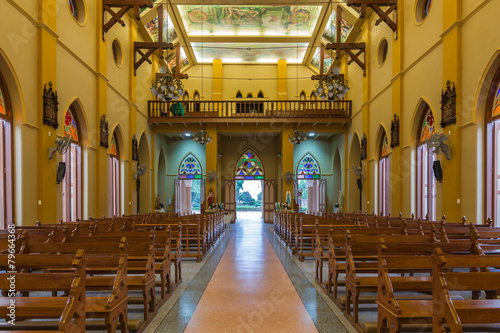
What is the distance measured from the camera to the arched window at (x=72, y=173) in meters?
11.3

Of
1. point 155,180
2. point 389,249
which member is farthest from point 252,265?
point 155,180

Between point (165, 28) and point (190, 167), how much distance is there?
8401 mm

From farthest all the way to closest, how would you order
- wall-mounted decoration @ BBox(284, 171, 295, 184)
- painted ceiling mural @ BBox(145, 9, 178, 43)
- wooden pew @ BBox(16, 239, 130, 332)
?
wall-mounted decoration @ BBox(284, 171, 295, 184) → painted ceiling mural @ BBox(145, 9, 178, 43) → wooden pew @ BBox(16, 239, 130, 332)

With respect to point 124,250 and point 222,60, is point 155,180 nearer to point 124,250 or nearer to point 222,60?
point 222,60

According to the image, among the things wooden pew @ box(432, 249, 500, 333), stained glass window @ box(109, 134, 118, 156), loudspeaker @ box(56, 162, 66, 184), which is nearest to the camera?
wooden pew @ box(432, 249, 500, 333)

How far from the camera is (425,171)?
11.8 metres

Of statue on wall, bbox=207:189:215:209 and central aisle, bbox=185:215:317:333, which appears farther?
statue on wall, bbox=207:189:215:209

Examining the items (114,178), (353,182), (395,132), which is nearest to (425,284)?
(395,132)

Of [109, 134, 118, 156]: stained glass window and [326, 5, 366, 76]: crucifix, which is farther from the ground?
[326, 5, 366, 76]: crucifix

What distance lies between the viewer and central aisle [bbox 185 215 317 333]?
443 centimetres

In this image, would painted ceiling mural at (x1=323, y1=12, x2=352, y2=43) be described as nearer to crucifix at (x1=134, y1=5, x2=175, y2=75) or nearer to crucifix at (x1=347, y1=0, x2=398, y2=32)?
crucifix at (x1=347, y1=0, x2=398, y2=32)

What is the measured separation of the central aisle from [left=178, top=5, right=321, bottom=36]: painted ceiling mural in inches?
520

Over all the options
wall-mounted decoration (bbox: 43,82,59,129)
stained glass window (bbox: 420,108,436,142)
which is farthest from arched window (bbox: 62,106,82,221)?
stained glass window (bbox: 420,108,436,142)

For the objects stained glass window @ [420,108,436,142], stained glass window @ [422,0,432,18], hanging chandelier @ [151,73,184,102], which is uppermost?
stained glass window @ [422,0,432,18]
